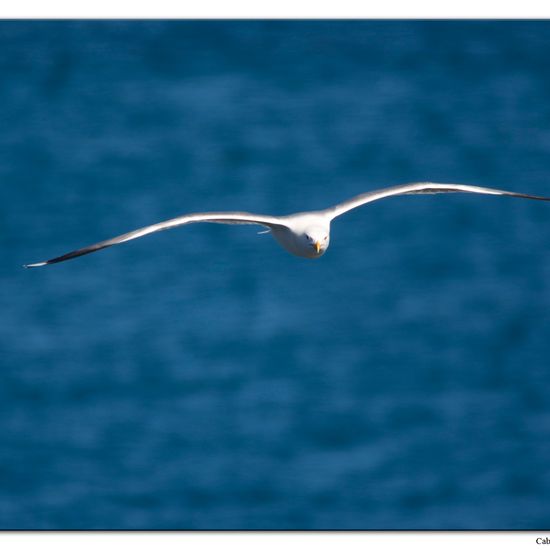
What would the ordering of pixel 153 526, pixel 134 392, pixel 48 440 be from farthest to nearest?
pixel 134 392
pixel 48 440
pixel 153 526

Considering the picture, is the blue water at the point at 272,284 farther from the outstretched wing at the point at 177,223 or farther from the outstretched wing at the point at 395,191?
the outstretched wing at the point at 177,223

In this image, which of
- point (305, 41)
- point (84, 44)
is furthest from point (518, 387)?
point (84, 44)

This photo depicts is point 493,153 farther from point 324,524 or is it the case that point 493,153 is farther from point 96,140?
point 324,524

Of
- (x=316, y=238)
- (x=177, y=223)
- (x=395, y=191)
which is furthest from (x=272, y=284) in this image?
(x=177, y=223)

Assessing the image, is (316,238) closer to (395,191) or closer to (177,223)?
(395,191)

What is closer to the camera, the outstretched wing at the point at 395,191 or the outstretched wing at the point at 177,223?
the outstretched wing at the point at 177,223

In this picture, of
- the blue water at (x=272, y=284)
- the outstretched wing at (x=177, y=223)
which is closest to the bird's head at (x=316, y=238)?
the outstretched wing at (x=177, y=223)

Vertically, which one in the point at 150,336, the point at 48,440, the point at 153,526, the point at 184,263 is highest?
the point at 184,263

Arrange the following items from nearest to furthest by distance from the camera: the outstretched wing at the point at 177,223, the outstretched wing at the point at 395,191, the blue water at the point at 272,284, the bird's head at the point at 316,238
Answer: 1. the outstretched wing at the point at 177,223
2. the bird's head at the point at 316,238
3. the outstretched wing at the point at 395,191
4. the blue water at the point at 272,284
